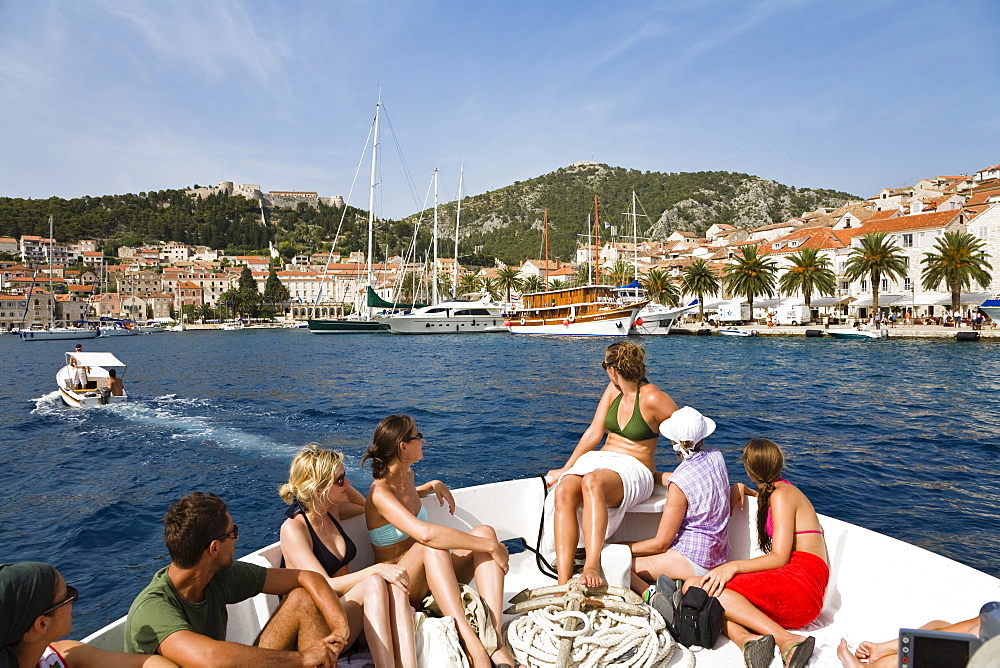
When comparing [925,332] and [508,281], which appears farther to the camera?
[508,281]

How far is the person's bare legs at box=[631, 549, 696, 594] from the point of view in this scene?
3328mm

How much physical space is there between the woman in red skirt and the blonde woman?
0.57 metres

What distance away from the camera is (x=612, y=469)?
3.54 m

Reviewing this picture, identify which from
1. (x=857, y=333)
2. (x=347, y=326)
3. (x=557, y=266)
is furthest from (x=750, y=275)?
(x=557, y=266)

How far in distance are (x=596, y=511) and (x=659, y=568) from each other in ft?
1.67

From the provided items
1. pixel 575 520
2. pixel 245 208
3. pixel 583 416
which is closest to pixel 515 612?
pixel 575 520

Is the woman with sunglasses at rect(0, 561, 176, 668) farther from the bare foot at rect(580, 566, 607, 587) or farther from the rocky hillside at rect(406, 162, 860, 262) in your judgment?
the rocky hillside at rect(406, 162, 860, 262)

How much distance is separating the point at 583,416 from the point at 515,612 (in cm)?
1378

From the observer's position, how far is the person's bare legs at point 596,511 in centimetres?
317

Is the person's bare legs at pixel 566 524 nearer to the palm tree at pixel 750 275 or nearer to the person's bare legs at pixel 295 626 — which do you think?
the person's bare legs at pixel 295 626

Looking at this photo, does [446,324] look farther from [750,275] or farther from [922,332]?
[922,332]

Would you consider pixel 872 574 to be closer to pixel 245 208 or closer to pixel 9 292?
pixel 9 292

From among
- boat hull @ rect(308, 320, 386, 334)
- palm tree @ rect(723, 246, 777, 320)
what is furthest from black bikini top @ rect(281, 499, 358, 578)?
boat hull @ rect(308, 320, 386, 334)

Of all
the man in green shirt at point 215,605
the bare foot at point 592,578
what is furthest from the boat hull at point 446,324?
A: the man in green shirt at point 215,605
